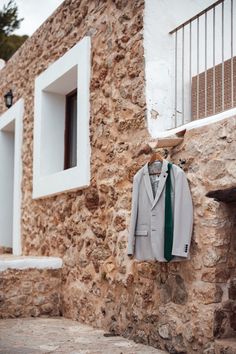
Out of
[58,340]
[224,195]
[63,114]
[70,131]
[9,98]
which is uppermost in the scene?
[9,98]

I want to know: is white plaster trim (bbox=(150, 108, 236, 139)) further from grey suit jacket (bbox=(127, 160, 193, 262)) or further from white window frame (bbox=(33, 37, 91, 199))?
white window frame (bbox=(33, 37, 91, 199))

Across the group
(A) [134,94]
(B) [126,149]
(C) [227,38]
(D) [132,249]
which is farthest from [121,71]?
(D) [132,249]

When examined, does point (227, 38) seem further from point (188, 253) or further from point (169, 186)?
point (188, 253)

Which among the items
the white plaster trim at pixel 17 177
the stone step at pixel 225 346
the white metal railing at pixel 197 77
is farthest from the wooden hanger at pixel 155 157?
the white plaster trim at pixel 17 177

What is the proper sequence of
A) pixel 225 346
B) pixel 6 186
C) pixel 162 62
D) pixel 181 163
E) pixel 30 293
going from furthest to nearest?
pixel 6 186 < pixel 30 293 < pixel 162 62 < pixel 181 163 < pixel 225 346

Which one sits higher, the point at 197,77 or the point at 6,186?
the point at 197,77

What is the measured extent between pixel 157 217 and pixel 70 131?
341cm

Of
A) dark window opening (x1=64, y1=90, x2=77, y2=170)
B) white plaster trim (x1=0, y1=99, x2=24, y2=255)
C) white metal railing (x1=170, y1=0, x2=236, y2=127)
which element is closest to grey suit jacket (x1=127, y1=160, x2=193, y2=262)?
white metal railing (x1=170, y1=0, x2=236, y2=127)

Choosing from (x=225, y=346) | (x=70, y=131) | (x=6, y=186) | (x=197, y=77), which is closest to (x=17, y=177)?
(x=70, y=131)

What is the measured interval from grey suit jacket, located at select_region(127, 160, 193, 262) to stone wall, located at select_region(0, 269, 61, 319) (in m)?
2.14

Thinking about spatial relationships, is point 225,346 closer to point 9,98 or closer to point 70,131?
point 70,131

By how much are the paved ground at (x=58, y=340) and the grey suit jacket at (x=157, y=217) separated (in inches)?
31.4

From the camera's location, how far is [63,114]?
24.6 ft

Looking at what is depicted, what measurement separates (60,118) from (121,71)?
2303 millimetres
